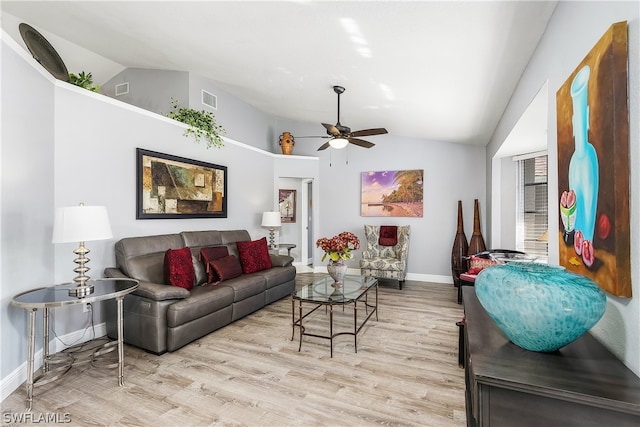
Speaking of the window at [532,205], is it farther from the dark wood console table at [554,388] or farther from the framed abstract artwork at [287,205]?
the framed abstract artwork at [287,205]

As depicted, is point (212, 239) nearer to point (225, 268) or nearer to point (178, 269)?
point (225, 268)

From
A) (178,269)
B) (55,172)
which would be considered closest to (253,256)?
(178,269)

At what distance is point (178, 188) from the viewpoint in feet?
13.9

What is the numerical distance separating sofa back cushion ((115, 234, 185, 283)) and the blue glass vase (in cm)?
332

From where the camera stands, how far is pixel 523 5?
190 centimetres

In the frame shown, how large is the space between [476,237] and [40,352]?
5793 mm

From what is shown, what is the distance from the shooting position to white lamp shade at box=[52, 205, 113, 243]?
229 centimetres

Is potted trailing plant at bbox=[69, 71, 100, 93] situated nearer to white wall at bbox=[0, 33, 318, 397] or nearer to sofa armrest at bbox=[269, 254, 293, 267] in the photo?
white wall at bbox=[0, 33, 318, 397]

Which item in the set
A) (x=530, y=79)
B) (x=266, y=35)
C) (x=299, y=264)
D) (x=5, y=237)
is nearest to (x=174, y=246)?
(x=5, y=237)

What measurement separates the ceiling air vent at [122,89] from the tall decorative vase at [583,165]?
5712 millimetres

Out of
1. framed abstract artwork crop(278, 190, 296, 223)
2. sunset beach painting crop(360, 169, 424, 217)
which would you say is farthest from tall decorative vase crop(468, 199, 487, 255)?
framed abstract artwork crop(278, 190, 296, 223)

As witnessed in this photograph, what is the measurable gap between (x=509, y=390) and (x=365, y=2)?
2.33 metres

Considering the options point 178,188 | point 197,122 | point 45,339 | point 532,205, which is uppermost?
point 197,122

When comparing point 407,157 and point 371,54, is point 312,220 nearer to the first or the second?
point 407,157
